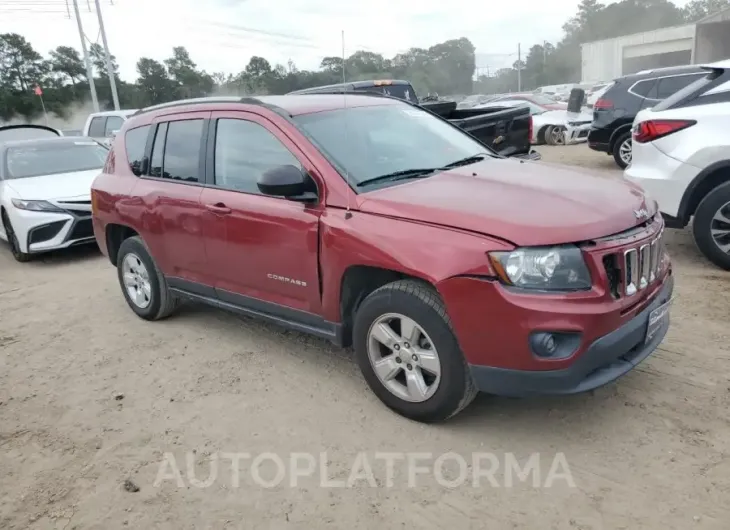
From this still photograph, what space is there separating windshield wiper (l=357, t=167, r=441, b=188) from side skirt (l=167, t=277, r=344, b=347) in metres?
0.86

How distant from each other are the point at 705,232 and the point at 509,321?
3.33 meters

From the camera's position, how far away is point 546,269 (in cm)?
273

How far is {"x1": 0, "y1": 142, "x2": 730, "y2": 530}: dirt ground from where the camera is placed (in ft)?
8.63

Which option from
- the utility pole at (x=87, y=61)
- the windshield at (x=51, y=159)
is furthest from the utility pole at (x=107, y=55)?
the windshield at (x=51, y=159)

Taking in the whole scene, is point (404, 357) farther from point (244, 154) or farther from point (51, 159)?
point (51, 159)

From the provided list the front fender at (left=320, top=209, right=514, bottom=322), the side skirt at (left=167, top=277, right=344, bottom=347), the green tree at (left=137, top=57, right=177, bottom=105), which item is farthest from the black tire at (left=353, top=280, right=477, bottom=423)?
the green tree at (left=137, top=57, right=177, bottom=105)

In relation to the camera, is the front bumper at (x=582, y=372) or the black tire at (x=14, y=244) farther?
the black tire at (x=14, y=244)

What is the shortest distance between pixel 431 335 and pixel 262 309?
142 cm

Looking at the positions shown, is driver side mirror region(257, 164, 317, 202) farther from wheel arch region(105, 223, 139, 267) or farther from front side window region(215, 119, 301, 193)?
wheel arch region(105, 223, 139, 267)

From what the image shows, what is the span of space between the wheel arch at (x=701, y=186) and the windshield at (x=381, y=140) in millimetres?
2067

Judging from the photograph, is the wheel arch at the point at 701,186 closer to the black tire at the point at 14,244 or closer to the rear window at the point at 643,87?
the rear window at the point at 643,87

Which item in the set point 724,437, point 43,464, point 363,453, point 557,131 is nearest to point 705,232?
point 724,437

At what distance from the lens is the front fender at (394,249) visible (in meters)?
2.80

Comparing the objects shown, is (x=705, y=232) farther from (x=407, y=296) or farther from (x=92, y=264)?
(x=92, y=264)
